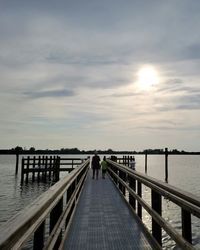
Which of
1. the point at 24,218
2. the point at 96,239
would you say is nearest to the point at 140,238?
the point at 96,239

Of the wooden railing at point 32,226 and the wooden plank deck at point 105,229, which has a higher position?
the wooden railing at point 32,226

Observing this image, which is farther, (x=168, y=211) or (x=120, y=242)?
(x=168, y=211)

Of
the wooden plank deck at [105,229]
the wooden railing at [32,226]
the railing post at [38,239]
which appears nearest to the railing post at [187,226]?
the wooden railing at [32,226]

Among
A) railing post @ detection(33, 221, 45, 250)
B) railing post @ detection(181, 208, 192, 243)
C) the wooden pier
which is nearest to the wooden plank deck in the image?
railing post @ detection(181, 208, 192, 243)

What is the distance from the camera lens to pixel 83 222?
24.1 feet

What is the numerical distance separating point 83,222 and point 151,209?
245 centimetres

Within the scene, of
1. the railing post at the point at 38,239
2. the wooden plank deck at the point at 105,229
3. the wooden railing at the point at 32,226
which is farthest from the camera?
the wooden plank deck at the point at 105,229

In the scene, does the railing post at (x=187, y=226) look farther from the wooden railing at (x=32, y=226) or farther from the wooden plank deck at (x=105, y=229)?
the wooden plank deck at (x=105, y=229)

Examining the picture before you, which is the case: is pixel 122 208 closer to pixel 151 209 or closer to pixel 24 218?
pixel 151 209

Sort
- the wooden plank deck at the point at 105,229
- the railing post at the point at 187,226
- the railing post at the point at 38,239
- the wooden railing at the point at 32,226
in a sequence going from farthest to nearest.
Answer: the wooden plank deck at the point at 105,229
the railing post at the point at 187,226
the railing post at the point at 38,239
the wooden railing at the point at 32,226

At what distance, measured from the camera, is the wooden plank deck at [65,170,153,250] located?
18.2 ft

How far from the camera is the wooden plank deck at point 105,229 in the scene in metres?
5.56

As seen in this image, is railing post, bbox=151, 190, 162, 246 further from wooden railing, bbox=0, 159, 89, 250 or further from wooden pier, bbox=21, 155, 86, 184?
wooden pier, bbox=21, 155, 86, 184

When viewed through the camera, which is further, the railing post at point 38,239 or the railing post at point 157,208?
the railing post at point 157,208
